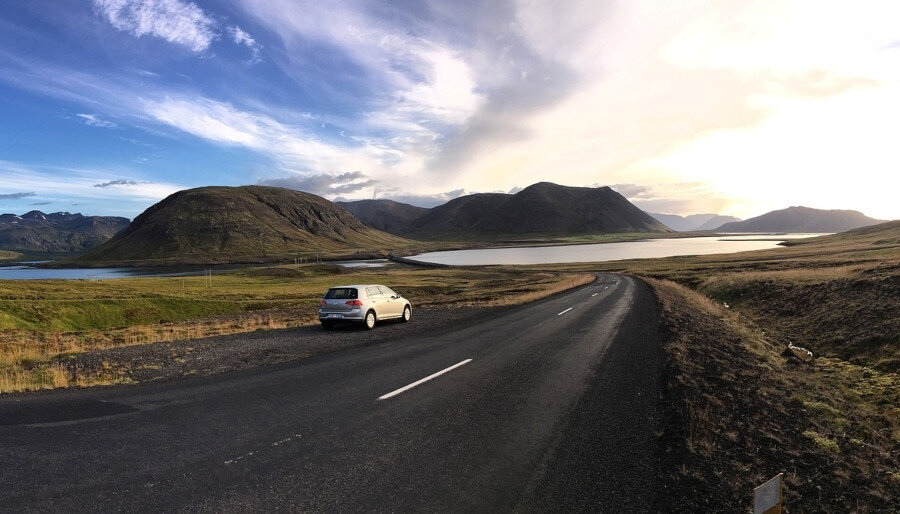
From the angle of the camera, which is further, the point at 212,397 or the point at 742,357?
the point at 742,357

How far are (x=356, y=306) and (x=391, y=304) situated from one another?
7.74ft

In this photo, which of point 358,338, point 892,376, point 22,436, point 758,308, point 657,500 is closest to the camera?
point 657,500

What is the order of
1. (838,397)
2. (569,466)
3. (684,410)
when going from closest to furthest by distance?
(569,466) < (684,410) < (838,397)

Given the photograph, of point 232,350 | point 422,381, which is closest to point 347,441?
point 422,381

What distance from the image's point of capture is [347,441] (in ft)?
21.3

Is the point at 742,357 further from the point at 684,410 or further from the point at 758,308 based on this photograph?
the point at 758,308

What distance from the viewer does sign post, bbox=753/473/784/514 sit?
3627 mm

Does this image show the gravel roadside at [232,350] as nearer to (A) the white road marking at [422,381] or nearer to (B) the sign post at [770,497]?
(A) the white road marking at [422,381]

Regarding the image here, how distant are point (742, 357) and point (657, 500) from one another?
10.4m

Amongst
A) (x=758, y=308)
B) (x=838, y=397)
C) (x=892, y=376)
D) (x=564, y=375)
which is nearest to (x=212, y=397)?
(x=564, y=375)

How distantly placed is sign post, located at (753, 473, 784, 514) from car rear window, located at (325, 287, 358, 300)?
16.8m

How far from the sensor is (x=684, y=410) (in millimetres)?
7883

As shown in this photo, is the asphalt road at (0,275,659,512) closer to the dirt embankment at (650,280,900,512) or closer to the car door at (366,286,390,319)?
the dirt embankment at (650,280,900,512)

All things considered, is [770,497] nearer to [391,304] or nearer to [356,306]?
[356,306]
